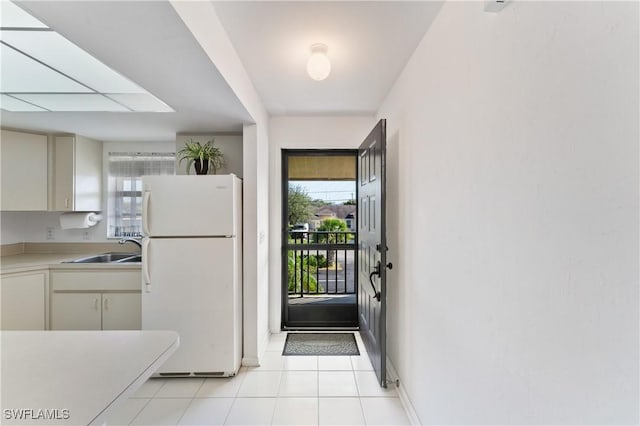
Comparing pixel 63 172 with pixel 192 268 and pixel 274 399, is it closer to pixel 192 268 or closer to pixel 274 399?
pixel 192 268

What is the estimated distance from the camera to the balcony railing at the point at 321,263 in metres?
3.36

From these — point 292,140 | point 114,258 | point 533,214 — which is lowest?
point 114,258

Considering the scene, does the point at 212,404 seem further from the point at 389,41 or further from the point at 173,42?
the point at 389,41

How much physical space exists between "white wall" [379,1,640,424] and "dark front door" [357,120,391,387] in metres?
0.52

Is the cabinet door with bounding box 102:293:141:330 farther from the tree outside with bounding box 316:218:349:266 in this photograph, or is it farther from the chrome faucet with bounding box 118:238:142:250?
the tree outside with bounding box 316:218:349:266

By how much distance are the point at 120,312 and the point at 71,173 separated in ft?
5.14

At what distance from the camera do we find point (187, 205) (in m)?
2.30

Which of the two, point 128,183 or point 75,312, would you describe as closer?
point 75,312

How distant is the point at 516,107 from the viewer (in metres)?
0.91

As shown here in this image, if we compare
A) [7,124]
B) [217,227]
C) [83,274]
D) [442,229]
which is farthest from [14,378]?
[7,124]

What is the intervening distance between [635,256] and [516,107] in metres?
0.54

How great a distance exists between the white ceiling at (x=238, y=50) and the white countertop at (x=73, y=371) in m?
1.27

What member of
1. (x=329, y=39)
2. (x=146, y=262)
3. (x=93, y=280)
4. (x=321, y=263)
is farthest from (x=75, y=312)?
(x=329, y=39)

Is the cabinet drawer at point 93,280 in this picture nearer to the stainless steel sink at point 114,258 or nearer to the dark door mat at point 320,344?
the stainless steel sink at point 114,258
